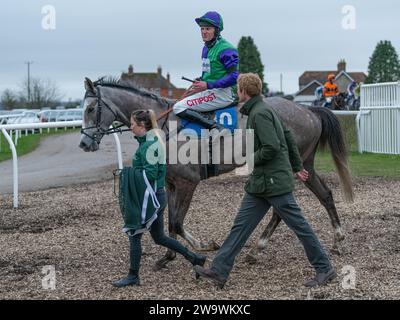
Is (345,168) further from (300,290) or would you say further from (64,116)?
(64,116)

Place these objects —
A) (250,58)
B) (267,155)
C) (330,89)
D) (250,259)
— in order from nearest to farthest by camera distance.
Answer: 1. (267,155)
2. (250,259)
3. (330,89)
4. (250,58)

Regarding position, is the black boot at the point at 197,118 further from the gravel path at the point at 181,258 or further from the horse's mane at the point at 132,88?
the gravel path at the point at 181,258

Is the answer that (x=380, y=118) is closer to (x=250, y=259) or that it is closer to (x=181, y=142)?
(x=181, y=142)

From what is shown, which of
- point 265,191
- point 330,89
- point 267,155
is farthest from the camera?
point 330,89

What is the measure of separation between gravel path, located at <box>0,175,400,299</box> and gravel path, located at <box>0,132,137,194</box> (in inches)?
80.8

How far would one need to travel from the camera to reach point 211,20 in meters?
7.32

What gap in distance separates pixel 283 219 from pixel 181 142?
6.00 ft

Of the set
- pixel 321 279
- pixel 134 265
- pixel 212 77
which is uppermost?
pixel 212 77

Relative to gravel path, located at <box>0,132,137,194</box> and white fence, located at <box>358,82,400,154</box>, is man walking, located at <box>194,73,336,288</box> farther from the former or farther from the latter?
white fence, located at <box>358,82,400,154</box>

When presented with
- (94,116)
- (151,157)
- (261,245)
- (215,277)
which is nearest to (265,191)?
(215,277)

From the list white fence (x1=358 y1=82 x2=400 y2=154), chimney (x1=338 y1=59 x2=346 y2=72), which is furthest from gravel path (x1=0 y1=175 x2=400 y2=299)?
chimney (x1=338 y1=59 x2=346 y2=72)

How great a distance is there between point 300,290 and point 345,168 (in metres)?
2.84

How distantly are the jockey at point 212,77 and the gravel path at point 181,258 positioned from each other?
1.69 metres

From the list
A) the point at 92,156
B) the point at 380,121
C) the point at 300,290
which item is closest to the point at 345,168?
the point at 300,290
